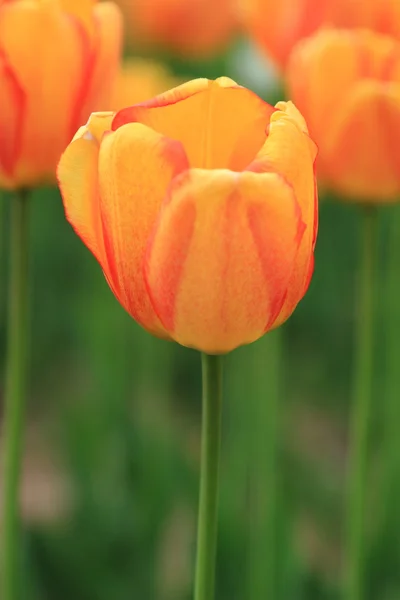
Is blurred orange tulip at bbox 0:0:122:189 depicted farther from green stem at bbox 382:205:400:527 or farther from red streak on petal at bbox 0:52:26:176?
green stem at bbox 382:205:400:527

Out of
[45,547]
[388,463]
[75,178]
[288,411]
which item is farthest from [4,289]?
[75,178]

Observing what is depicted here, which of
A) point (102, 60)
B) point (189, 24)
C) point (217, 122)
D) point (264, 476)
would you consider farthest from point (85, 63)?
point (189, 24)

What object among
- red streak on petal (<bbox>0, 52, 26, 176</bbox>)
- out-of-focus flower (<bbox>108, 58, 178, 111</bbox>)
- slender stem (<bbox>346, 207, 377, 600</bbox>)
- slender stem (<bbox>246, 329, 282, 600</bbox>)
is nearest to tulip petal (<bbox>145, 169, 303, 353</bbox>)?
red streak on petal (<bbox>0, 52, 26, 176</bbox>)

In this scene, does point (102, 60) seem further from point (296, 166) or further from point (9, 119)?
point (296, 166)

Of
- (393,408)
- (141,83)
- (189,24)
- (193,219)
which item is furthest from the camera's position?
(189,24)

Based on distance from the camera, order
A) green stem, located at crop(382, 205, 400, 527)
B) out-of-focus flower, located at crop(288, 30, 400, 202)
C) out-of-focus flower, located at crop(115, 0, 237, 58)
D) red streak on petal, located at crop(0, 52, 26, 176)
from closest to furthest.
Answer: red streak on petal, located at crop(0, 52, 26, 176)
out-of-focus flower, located at crop(288, 30, 400, 202)
green stem, located at crop(382, 205, 400, 527)
out-of-focus flower, located at crop(115, 0, 237, 58)

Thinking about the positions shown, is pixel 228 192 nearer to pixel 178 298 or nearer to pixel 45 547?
pixel 178 298

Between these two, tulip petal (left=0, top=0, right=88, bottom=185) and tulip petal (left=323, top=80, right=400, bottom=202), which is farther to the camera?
tulip petal (left=323, top=80, right=400, bottom=202)
